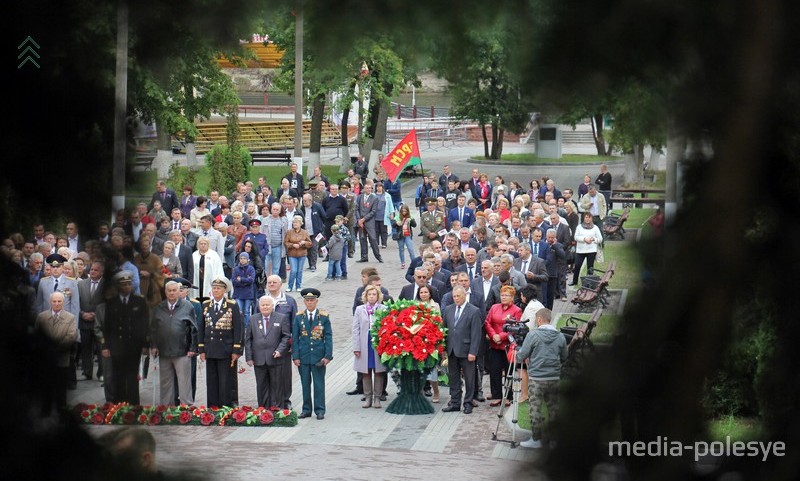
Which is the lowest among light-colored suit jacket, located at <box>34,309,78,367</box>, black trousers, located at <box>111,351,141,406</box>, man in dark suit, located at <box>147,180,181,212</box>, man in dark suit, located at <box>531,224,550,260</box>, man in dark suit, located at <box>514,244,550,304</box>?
man in dark suit, located at <box>514,244,550,304</box>

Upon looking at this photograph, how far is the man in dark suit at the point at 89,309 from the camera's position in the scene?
165 centimetres

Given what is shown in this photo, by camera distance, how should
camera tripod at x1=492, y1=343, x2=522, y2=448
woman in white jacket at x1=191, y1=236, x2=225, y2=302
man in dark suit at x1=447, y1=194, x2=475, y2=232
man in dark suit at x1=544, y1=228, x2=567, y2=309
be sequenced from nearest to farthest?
1. camera tripod at x1=492, y1=343, x2=522, y2=448
2. woman in white jacket at x1=191, y1=236, x2=225, y2=302
3. man in dark suit at x1=544, y1=228, x2=567, y2=309
4. man in dark suit at x1=447, y1=194, x2=475, y2=232

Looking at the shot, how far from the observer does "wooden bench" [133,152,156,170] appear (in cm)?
159

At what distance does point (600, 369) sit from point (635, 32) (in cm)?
41

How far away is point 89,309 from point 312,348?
11.7 meters

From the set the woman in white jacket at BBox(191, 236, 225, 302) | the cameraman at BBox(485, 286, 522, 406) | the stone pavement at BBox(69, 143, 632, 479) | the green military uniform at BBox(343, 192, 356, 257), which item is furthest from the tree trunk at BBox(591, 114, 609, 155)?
the green military uniform at BBox(343, 192, 356, 257)

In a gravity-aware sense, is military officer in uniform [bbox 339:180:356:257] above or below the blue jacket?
above

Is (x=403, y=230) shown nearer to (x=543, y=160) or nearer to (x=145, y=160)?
(x=145, y=160)

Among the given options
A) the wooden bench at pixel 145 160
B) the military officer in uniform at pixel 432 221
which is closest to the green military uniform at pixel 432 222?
the military officer in uniform at pixel 432 221

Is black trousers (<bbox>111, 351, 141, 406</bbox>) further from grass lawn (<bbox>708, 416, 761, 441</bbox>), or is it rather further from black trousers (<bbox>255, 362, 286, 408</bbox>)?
black trousers (<bbox>255, 362, 286, 408</bbox>)

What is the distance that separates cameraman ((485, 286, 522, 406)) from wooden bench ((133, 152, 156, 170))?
1225 cm

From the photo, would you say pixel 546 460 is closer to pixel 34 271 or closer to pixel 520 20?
pixel 520 20

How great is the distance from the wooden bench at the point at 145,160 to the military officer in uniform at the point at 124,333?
5.8 inches

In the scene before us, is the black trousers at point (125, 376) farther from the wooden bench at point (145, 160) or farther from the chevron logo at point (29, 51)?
the chevron logo at point (29, 51)
